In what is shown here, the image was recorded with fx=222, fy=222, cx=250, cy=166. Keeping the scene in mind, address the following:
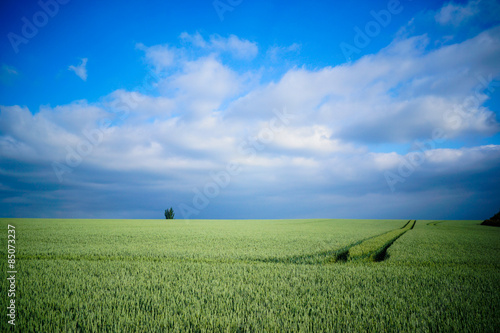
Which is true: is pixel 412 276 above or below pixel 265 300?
below

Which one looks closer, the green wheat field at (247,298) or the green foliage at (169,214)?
the green wheat field at (247,298)

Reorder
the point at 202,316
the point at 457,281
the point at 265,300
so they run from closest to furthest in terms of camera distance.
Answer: the point at 202,316
the point at 265,300
the point at 457,281

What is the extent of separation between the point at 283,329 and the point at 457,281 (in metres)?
6.46

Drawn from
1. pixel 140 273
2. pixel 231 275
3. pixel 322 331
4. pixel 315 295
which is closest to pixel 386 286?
pixel 315 295

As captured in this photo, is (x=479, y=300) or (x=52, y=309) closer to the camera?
(x=52, y=309)

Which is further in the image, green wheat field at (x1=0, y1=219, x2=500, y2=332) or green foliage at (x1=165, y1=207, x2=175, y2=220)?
green foliage at (x1=165, y1=207, x2=175, y2=220)

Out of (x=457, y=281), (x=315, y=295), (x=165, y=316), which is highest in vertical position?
(x=165, y=316)

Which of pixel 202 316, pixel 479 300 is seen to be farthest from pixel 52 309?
pixel 479 300

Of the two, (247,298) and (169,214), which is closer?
(247,298)

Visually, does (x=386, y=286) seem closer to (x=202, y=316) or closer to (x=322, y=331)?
(x=322, y=331)

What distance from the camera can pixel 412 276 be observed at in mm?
7129

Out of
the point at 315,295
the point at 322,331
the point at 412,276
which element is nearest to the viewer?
the point at 322,331

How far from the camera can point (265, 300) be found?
192 inches

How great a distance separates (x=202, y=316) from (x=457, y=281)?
7616 millimetres
